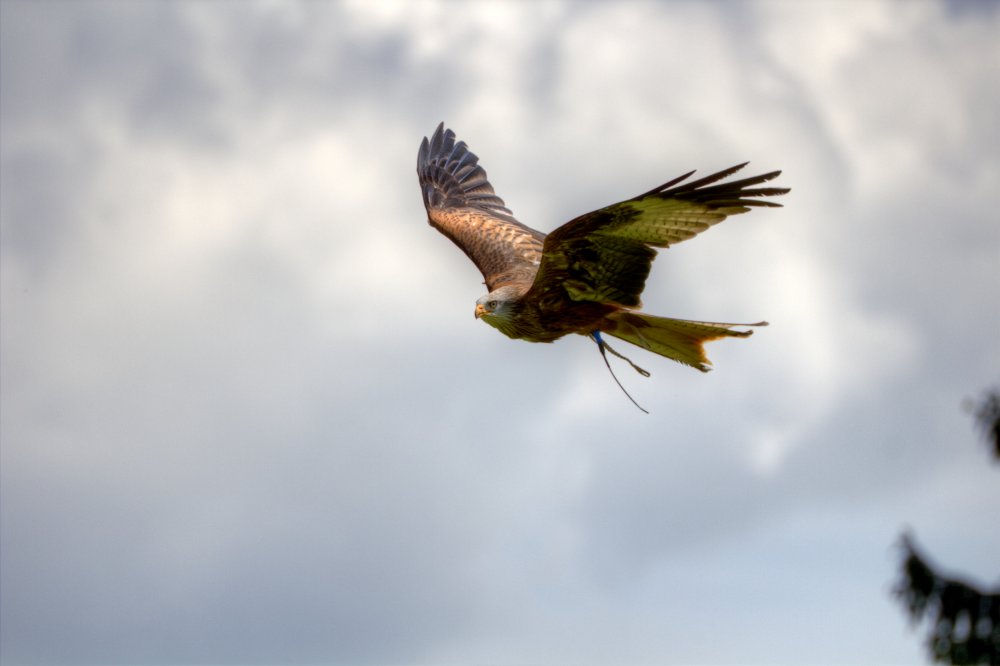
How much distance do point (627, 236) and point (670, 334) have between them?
1371 mm

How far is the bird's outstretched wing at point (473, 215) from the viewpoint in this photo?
14.1 m

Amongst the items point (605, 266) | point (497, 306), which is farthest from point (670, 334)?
point (497, 306)

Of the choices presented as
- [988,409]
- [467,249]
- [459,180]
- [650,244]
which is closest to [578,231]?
[650,244]

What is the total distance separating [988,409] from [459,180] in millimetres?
12234

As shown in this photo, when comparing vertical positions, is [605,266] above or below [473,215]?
below

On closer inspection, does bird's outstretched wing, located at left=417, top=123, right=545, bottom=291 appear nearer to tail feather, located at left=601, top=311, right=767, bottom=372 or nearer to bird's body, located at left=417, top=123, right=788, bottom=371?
bird's body, located at left=417, top=123, right=788, bottom=371

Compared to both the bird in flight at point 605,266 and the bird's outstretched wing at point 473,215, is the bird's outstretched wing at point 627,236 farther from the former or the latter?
the bird's outstretched wing at point 473,215

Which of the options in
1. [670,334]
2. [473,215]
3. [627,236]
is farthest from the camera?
[473,215]

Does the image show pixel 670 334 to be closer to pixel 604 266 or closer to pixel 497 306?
pixel 604 266

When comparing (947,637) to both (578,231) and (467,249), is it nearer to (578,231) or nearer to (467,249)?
(578,231)

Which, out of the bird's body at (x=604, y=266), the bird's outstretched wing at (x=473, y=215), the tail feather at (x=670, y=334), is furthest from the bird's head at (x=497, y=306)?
the tail feather at (x=670, y=334)

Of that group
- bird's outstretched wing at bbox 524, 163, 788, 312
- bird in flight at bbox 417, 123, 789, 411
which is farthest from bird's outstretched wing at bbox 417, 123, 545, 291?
bird's outstretched wing at bbox 524, 163, 788, 312

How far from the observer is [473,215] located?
15.9 metres

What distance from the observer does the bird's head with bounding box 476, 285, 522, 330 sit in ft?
39.6
